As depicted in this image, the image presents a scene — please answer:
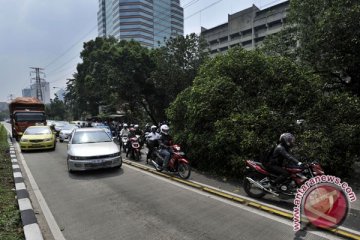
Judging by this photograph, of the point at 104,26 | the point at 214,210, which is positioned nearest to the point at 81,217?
the point at 214,210

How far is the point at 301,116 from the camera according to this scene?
8891mm

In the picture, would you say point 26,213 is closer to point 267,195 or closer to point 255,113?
point 267,195

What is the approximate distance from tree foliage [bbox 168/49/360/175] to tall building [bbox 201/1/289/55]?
6734cm

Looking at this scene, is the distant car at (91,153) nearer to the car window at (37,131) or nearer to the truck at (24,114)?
the car window at (37,131)

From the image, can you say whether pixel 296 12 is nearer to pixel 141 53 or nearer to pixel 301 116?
pixel 301 116

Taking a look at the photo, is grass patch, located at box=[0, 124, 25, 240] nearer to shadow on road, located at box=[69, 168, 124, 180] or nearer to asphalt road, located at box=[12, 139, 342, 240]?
asphalt road, located at box=[12, 139, 342, 240]

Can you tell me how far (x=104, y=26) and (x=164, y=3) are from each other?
135ft

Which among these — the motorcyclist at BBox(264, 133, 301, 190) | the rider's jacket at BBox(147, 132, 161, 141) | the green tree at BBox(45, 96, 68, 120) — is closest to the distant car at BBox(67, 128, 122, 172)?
the rider's jacket at BBox(147, 132, 161, 141)

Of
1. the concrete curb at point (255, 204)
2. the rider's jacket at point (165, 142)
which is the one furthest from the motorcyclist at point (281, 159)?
the rider's jacket at point (165, 142)

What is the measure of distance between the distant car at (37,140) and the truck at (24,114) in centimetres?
565

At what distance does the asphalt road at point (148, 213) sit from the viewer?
4.80 m

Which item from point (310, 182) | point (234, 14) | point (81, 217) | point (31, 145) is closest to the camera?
point (310, 182)

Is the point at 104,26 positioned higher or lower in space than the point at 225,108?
higher

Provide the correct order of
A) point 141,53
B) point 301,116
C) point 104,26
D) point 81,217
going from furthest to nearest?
point 104,26 < point 141,53 < point 301,116 < point 81,217
